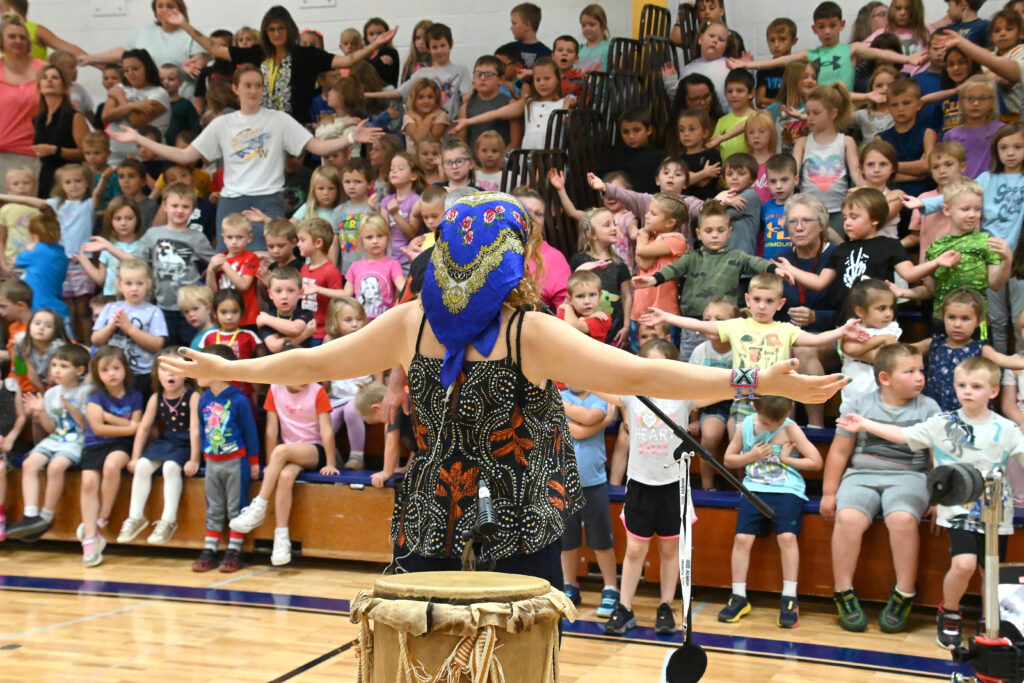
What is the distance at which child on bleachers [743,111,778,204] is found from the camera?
6817 millimetres

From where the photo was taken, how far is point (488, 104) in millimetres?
8211

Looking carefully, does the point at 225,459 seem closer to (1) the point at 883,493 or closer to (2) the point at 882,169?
(1) the point at 883,493

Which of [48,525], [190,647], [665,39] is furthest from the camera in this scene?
[665,39]

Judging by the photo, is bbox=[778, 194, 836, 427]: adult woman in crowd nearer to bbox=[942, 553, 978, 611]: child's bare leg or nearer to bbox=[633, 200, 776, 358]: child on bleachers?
bbox=[633, 200, 776, 358]: child on bleachers

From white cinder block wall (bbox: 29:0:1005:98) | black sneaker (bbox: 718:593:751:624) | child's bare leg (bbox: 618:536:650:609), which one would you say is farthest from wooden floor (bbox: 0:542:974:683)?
white cinder block wall (bbox: 29:0:1005:98)

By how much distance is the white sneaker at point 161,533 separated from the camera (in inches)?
248

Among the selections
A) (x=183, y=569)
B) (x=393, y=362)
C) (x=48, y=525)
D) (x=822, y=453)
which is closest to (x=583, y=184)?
(x=822, y=453)

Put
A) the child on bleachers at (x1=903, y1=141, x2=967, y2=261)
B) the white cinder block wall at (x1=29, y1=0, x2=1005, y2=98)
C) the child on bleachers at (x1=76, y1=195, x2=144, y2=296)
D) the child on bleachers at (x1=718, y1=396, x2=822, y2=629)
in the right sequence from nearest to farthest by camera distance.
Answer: the child on bleachers at (x1=718, y1=396, x2=822, y2=629) → the child on bleachers at (x1=903, y1=141, x2=967, y2=261) → the child on bleachers at (x1=76, y1=195, x2=144, y2=296) → the white cinder block wall at (x1=29, y1=0, x2=1005, y2=98)

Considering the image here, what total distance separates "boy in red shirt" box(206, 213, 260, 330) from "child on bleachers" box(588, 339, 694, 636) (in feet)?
10.0

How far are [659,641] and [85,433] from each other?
3.73 metres

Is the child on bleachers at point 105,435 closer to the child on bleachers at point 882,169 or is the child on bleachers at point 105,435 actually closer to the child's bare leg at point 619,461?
the child's bare leg at point 619,461

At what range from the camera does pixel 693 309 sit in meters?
6.00

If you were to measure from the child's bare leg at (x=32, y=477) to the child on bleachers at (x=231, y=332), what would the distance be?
1211 mm

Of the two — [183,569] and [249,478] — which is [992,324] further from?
[183,569]
